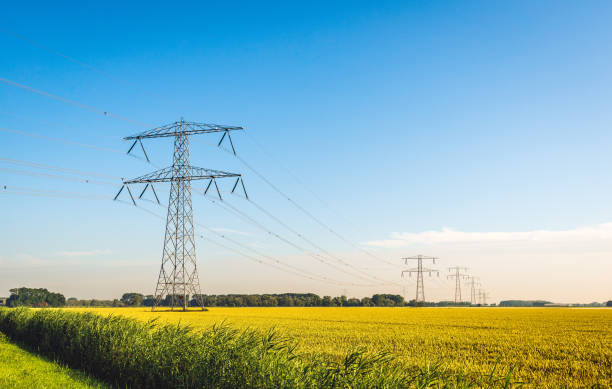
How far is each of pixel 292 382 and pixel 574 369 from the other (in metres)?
15.1

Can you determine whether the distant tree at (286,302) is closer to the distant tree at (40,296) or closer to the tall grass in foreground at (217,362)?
the distant tree at (40,296)

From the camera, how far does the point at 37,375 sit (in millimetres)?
15289

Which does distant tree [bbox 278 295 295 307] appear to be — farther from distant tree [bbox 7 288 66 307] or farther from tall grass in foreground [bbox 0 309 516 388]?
tall grass in foreground [bbox 0 309 516 388]

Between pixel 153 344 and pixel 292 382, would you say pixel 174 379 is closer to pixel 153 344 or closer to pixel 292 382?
pixel 153 344

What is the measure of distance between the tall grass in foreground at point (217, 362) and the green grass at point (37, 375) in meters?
0.90

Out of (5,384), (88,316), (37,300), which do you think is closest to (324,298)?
(37,300)

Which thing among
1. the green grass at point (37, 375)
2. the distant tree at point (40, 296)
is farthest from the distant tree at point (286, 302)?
the green grass at point (37, 375)

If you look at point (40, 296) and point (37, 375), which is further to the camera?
point (40, 296)

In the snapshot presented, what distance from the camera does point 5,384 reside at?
13.7 meters

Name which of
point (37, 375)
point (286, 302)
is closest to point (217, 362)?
point (37, 375)

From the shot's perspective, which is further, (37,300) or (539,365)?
(37,300)

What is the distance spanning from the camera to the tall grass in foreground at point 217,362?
812cm

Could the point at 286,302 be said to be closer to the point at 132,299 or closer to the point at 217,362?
the point at 132,299

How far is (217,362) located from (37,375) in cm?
838
